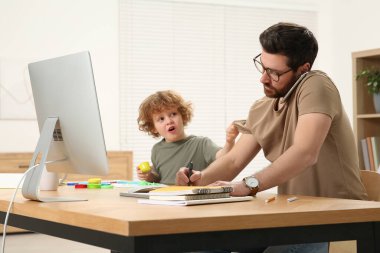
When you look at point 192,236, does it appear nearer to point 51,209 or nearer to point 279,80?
point 51,209

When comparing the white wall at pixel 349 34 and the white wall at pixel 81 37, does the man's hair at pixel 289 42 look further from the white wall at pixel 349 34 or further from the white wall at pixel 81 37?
the white wall at pixel 349 34


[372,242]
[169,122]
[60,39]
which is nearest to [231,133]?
[169,122]

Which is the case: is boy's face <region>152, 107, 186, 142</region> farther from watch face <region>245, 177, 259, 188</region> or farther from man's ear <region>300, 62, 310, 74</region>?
watch face <region>245, 177, 259, 188</region>

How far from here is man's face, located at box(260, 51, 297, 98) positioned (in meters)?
2.37

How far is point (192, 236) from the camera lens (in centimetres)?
144

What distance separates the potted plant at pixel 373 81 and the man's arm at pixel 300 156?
8.34ft

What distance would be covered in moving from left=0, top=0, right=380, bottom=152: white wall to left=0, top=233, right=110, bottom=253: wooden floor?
3.03ft

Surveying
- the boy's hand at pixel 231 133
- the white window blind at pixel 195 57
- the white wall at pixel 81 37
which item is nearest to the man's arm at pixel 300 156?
the boy's hand at pixel 231 133

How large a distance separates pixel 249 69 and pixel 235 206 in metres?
5.39

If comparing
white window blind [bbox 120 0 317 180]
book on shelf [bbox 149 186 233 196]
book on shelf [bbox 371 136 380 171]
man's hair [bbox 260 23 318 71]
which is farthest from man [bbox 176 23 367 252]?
white window blind [bbox 120 0 317 180]

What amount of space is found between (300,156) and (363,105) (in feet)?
9.23

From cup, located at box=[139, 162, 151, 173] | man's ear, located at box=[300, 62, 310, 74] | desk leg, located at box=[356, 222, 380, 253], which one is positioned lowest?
desk leg, located at box=[356, 222, 380, 253]

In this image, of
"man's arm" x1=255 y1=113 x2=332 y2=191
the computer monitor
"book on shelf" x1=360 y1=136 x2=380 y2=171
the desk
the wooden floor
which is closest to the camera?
the desk

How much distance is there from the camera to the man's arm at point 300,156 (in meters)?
2.12
